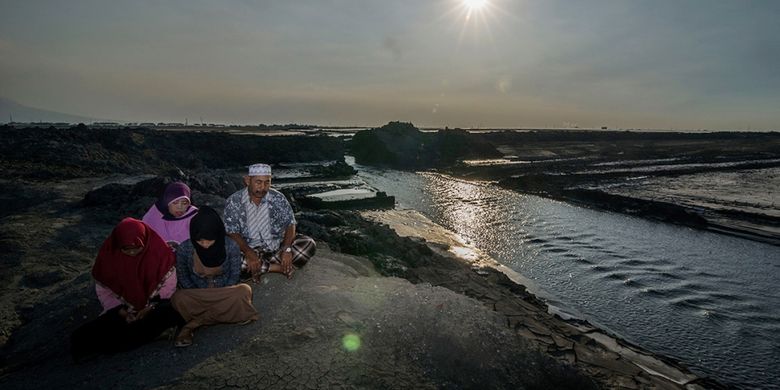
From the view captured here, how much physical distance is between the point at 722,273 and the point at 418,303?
480 inches

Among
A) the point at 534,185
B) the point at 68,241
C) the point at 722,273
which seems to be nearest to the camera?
the point at 68,241

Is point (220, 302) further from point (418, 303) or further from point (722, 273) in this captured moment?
point (722, 273)

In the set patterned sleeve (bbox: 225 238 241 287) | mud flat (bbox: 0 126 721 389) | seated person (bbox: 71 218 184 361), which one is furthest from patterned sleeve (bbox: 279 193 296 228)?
seated person (bbox: 71 218 184 361)

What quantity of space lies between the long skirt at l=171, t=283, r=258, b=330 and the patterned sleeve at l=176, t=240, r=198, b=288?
14.6 inches

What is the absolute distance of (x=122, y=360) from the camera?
3.78 m

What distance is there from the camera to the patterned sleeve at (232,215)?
543cm

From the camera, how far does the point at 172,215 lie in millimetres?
5168

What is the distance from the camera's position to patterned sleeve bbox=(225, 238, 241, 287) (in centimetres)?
457

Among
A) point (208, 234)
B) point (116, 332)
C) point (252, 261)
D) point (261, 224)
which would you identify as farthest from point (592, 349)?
point (116, 332)

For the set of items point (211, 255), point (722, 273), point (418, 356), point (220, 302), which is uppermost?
point (211, 255)

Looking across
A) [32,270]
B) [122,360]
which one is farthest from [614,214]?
[32,270]

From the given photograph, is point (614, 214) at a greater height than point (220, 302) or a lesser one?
lesser

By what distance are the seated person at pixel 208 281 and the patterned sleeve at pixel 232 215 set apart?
959mm

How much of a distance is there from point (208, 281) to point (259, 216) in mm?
1352
